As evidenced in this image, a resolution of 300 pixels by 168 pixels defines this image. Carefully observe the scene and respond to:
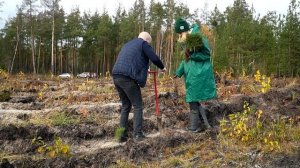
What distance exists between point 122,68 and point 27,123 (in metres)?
2.05

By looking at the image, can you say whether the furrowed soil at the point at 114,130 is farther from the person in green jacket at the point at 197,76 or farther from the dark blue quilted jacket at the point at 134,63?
the dark blue quilted jacket at the point at 134,63

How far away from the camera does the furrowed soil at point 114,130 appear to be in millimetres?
5293

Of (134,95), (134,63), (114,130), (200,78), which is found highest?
(134,63)

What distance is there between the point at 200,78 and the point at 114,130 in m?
1.76

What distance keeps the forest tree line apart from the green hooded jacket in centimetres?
1745

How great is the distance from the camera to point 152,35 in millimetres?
46438

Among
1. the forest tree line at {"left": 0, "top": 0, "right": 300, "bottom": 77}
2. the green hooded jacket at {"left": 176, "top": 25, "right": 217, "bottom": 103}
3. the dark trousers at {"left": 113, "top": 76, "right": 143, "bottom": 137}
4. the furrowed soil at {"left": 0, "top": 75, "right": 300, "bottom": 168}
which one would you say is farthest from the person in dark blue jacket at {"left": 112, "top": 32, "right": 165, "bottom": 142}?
the forest tree line at {"left": 0, "top": 0, "right": 300, "bottom": 77}

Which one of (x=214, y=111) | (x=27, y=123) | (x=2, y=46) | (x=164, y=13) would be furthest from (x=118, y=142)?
(x=2, y=46)

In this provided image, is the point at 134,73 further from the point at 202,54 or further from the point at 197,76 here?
the point at 202,54

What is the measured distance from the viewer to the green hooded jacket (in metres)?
6.76

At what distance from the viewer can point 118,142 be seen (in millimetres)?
6441

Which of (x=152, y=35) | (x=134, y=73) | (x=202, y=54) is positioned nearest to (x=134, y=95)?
(x=134, y=73)

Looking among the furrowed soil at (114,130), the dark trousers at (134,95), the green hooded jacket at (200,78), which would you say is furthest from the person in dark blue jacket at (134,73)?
the green hooded jacket at (200,78)

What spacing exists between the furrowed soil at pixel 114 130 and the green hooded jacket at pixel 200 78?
0.61 metres
